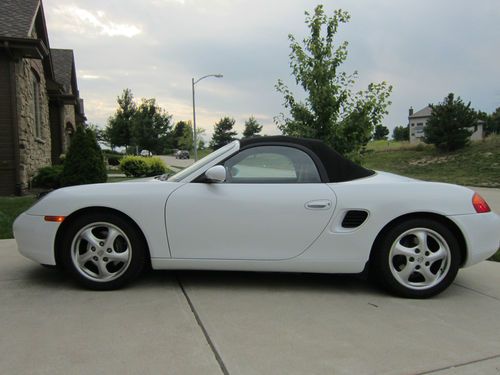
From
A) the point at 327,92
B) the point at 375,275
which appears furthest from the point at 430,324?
the point at 327,92

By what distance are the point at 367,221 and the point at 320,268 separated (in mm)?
550

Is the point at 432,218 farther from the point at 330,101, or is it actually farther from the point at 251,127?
the point at 251,127

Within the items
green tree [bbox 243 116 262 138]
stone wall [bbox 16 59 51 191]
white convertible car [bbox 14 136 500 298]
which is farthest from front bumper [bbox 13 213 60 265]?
green tree [bbox 243 116 262 138]

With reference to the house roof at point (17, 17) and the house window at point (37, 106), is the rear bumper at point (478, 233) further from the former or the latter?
the house window at point (37, 106)

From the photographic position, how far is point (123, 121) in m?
48.5

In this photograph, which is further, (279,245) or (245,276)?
(245,276)

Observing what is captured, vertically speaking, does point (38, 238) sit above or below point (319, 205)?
below

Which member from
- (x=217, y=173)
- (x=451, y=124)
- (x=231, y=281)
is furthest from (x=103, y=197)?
(x=451, y=124)

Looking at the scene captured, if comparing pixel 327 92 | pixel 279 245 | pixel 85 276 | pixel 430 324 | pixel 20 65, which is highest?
pixel 20 65

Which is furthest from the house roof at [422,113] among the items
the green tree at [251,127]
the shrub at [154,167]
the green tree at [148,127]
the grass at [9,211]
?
the grass at [9,211]

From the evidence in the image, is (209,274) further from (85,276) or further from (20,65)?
(20,65)

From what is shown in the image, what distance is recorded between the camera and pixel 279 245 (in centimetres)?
350

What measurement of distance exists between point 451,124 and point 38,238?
28372 millimetres

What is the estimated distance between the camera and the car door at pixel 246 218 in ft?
11.4
